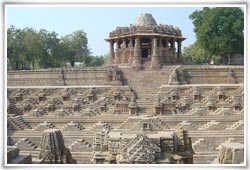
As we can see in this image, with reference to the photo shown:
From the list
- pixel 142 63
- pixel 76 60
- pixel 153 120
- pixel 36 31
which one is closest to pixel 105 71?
pixel 142 63

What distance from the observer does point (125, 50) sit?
26734mm

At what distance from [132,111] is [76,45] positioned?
25.7 meters

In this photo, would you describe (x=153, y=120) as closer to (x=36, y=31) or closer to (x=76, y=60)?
(x=36, y=31)

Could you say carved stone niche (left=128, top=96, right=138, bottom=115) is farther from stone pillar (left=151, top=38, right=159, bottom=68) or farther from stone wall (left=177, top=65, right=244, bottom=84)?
stone pillar (left=151, top=38, right=159, bottom=68)

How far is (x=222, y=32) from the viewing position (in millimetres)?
26188

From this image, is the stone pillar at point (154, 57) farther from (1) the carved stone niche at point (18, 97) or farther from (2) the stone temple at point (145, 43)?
(1) the carved stone niche at point (18, 97)

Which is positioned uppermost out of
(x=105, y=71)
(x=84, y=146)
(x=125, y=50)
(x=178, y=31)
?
(x=178, y=31)

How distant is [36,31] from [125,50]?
45.2ft

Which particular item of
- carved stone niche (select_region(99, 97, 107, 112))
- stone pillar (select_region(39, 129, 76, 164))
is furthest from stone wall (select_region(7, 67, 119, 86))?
stone pillar (select_region(39, 129, 76, 164))

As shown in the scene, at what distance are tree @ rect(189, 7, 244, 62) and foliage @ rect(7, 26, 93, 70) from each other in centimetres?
1672

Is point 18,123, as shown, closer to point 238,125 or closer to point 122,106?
point 122,106

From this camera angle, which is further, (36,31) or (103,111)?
(36,31)

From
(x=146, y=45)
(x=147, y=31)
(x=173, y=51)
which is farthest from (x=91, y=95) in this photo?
(x=173, y=51)

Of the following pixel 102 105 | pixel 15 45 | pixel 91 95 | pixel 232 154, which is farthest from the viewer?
pixel 15 45
